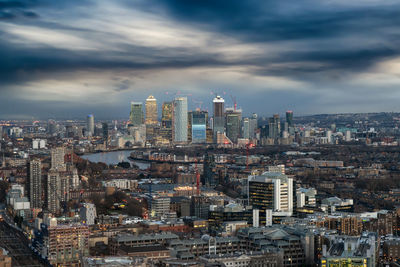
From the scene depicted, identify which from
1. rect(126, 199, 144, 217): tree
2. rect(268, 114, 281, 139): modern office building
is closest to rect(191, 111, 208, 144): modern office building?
rect(268, 114, 281, 139): modern office building

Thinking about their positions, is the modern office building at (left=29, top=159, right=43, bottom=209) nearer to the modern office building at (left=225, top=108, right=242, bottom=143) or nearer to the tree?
the tree

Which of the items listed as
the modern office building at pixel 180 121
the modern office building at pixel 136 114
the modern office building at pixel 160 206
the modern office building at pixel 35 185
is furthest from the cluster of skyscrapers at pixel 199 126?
the modern office building at pixel 160 206

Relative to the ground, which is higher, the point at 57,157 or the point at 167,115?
the point at 167,115

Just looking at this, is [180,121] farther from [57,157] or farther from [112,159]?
[57,157]

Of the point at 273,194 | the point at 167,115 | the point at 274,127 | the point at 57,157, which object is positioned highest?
the point at 167,115

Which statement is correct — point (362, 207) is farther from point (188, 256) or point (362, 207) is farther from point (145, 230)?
point (188, 256)

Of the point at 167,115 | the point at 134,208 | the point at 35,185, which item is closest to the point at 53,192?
the point at 35,185

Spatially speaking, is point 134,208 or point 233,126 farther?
point 233,126
